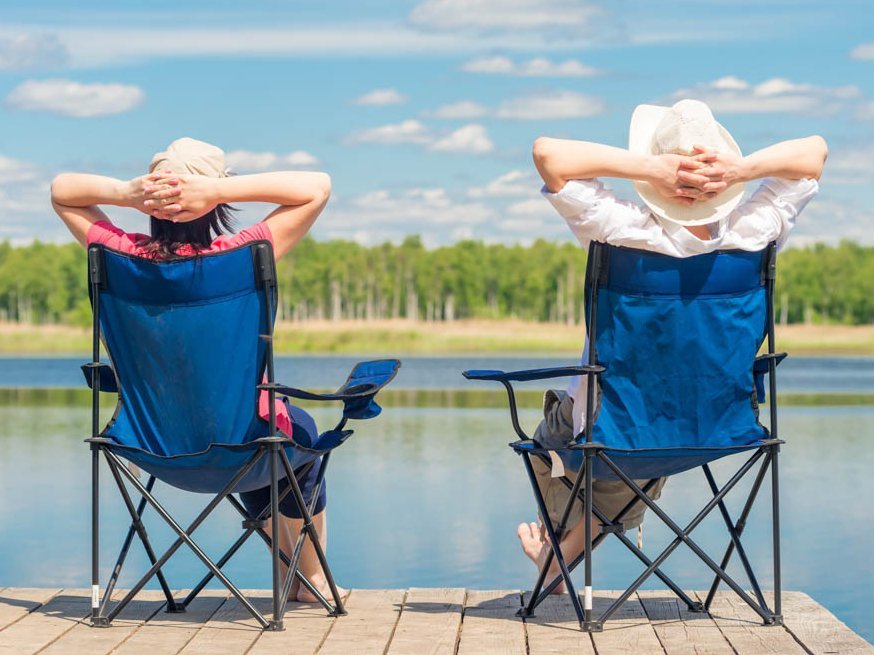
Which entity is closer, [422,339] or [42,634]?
[42,634]

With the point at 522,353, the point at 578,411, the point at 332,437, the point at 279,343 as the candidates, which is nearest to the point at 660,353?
the point at 578,411

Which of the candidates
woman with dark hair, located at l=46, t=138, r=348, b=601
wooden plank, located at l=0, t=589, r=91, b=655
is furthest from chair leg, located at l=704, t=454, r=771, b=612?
wooden plank, located at l=0, t=589, r=91, b=655

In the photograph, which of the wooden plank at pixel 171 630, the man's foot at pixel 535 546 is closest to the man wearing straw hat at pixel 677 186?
the man's foot at pixel 535 546

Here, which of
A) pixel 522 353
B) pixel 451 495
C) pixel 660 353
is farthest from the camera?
pixel 522 353

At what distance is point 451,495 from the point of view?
796cm

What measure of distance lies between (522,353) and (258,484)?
47.6 m

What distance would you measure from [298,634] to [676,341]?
112 cm

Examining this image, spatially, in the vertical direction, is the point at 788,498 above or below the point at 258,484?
below

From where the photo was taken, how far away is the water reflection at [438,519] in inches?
224

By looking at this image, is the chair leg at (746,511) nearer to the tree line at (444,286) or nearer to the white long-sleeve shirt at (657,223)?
the white long-sleeve shirt at (657,223)

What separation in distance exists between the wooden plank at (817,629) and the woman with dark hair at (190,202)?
133 centimetres

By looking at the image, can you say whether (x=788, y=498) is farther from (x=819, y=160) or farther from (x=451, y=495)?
(x=819, y=160)

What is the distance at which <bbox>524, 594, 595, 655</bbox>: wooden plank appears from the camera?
3164 mm

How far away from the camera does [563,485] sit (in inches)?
145
